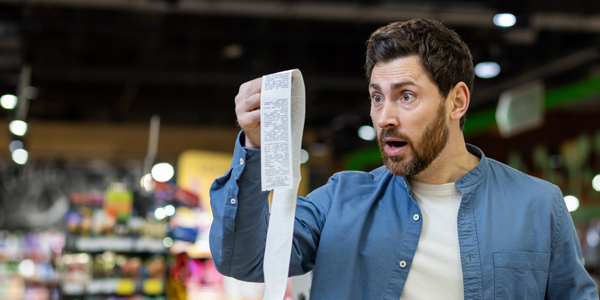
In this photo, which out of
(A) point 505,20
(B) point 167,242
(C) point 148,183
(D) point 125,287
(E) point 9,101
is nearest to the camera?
(A) point 505,20

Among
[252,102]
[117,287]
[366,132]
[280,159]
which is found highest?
[366,132]

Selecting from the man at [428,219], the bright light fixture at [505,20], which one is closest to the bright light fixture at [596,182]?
the bright light fixture at [505,20]

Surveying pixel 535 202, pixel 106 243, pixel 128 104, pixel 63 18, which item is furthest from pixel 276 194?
pixel 128 104

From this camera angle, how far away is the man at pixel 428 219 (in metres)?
1.59

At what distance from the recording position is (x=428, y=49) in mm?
1654

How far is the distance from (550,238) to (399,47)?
640mm

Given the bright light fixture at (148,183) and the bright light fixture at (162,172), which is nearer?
the bright light fixture at (148,183)

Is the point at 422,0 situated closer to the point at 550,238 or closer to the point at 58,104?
the point at 550,238

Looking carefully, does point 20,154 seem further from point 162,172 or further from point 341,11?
point 341,11

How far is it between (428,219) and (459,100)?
0.35 m

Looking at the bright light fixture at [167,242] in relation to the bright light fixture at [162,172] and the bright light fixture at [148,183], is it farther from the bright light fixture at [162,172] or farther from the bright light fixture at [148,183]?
the bright light fixture at [162,172]

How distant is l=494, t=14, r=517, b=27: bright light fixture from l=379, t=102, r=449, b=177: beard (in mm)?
4587

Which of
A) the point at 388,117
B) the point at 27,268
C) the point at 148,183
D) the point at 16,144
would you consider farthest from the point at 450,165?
the point at 27,268

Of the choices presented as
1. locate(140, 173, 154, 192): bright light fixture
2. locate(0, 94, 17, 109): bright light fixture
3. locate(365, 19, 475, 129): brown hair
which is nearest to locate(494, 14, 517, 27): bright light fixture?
locate(140, 173, 154, 192): bright light fixture
